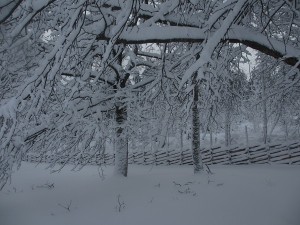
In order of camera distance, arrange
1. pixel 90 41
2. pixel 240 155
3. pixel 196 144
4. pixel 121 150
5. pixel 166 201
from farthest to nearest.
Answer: pixel 240 155 → pixel 196 144 → pixel 121 150 → pixel 166 201 → pixel 90 41

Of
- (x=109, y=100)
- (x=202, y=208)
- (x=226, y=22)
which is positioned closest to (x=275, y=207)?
(x=202, y=208)

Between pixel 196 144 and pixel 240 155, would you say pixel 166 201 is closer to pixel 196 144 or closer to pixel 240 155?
pixel 196 144

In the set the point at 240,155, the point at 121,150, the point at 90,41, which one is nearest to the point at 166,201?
the point at 121,150

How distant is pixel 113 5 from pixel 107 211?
558 cm

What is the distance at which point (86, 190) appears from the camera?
11.0m

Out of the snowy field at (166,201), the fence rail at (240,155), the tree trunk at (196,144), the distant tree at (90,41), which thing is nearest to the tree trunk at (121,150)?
the snowy field at (166,201)

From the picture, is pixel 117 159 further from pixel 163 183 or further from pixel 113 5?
pixel 113 5

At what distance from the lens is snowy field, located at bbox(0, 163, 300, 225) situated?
297 inches

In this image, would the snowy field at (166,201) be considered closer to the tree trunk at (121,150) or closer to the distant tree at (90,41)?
the tree trunk at (121,150)

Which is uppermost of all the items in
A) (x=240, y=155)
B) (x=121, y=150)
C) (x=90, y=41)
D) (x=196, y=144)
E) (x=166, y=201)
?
(x=90, y=41)

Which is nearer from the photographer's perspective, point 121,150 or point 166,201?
point 166,201

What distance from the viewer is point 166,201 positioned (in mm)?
8922

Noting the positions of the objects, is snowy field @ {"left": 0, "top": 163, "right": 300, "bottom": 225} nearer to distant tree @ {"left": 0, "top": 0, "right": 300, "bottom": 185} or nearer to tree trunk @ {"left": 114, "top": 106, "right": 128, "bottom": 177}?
tree trunk @ {"left": 114, "top": 106, "right": 128, "bottom": 177}

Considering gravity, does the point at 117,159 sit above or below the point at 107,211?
above
